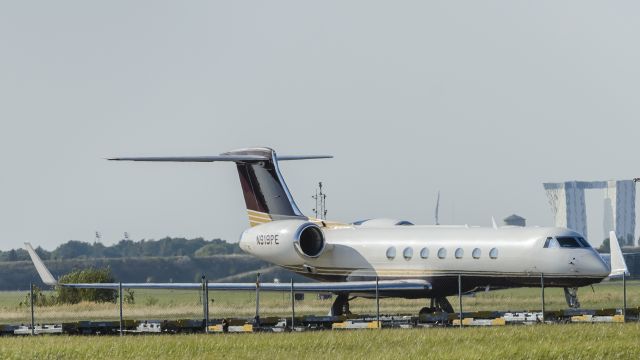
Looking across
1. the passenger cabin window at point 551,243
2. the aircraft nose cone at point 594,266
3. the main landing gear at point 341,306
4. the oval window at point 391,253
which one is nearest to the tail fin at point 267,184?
the main landing gear at point 341,306

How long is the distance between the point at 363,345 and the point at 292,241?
18392 mm

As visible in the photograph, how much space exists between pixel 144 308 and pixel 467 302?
12440 mm

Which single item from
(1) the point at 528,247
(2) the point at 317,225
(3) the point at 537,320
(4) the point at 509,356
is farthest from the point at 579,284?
(4) the point at 509,356

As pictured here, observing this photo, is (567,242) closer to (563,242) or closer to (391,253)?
(563,242)

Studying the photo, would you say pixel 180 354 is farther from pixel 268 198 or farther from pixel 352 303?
pixel 352 303

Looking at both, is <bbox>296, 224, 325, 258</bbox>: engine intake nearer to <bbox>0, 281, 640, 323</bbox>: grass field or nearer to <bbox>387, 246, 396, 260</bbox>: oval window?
<bbox>387, 246, 396, 260</bbox>: oval window

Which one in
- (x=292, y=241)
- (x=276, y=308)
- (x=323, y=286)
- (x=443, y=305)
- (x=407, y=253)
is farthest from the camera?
(x=276, y=308)

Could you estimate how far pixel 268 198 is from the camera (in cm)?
5309

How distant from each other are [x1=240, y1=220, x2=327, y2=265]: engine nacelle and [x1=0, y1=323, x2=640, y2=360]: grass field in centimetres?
1459

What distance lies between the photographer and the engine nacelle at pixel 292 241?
1950 inches

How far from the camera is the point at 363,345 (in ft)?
102

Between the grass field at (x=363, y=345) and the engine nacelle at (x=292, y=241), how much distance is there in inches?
575

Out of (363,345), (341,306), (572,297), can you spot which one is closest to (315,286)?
(341,306)

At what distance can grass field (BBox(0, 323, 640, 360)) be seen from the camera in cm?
2922
